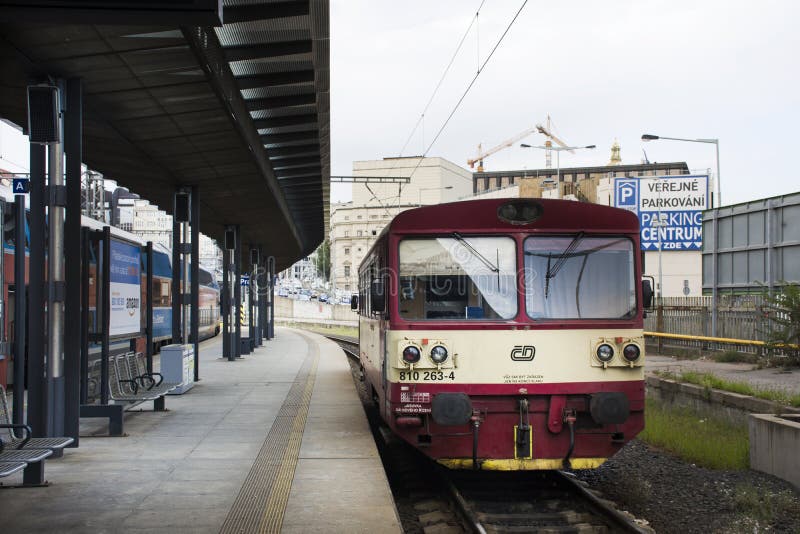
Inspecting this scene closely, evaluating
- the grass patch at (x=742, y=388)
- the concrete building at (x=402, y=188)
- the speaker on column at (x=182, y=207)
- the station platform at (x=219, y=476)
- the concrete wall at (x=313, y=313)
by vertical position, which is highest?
the concrete building at (x=402, y=188)

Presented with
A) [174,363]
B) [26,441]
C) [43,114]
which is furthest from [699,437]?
[174,363]

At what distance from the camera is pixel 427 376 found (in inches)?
311

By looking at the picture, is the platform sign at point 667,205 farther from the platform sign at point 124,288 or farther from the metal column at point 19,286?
the metal column at point 19,286

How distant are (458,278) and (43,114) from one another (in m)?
4.47

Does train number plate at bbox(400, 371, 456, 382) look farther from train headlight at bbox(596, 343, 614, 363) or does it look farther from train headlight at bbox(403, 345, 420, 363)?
train headlight at bbox(596, 343, 614, 363)

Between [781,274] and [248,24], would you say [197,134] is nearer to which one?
[248,24]

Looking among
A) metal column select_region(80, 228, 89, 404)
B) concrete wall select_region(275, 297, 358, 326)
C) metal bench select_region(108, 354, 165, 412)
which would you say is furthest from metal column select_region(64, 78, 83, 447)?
concrete wall select_region(275, 297, 358, 326)

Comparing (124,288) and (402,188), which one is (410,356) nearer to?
(124,288)

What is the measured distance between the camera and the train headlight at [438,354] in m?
7.87

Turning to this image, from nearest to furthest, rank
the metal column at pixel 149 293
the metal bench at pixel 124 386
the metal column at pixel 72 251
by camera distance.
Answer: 1. the metal column at pixel 72 251
2. the metal bench at pixel 124 386
3. the metal column at pixel 149 293

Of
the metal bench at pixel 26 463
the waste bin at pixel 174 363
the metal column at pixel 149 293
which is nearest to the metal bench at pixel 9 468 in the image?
the metal bench at pixel 26 463

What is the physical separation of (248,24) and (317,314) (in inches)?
2535

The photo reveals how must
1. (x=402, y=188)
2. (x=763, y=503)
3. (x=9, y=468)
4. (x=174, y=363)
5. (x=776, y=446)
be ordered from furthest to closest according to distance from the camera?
1. (x=402, y=188)
2. (x=174, y=363)
3. (x=776, y=446)
4. (x=763, y=503)
5. (x=9, y=468)

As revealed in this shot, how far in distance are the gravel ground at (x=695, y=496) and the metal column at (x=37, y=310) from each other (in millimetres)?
5666
